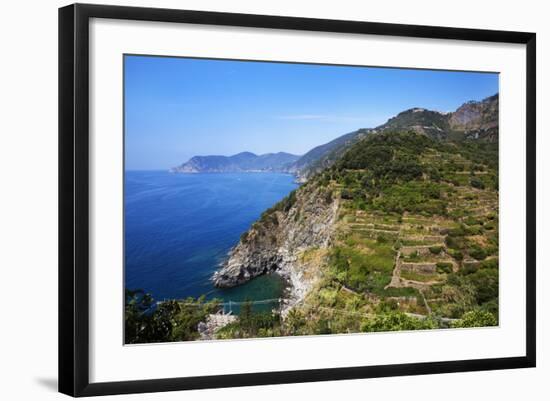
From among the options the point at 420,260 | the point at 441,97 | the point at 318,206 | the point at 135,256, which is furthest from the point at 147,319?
the point at 441,97

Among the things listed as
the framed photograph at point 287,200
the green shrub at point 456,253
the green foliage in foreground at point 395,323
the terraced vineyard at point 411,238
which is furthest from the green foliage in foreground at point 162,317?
the green shrub at point 456,253

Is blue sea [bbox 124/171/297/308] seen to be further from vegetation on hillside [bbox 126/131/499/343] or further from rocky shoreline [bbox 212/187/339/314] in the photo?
vegetation on hillside [bbox 126/131/499/343]

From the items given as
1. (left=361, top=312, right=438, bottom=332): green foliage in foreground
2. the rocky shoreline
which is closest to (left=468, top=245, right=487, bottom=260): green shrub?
(left=361, top=312, right=438, bottom=332): green foliage in foreground

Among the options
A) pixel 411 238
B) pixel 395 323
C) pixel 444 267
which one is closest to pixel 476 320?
pixel 444 267

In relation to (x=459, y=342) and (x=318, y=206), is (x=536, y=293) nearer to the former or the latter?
(x=459, y=342)

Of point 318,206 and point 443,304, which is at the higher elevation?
point 318,206
